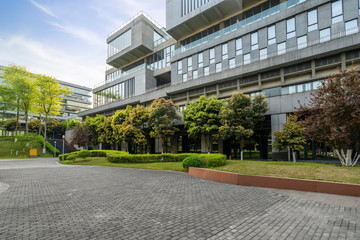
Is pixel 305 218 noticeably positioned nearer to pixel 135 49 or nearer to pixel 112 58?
pixel 135 49

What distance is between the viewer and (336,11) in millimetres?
21625

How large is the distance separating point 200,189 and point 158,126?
18102 millimetres

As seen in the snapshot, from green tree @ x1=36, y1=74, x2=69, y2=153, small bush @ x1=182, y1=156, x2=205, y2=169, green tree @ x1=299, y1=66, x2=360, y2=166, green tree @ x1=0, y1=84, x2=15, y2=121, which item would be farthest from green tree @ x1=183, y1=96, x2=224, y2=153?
green tree @ x1=0, y1=84, x2=15, y2=121

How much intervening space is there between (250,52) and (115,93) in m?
34.4

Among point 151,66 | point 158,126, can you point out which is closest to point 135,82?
point 151,66

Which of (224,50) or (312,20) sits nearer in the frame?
(312,20)

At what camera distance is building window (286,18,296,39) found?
960 inches

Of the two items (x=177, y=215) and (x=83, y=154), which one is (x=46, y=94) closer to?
(x=83, y=154)

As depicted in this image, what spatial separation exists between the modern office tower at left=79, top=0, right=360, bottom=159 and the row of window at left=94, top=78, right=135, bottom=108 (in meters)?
0.41

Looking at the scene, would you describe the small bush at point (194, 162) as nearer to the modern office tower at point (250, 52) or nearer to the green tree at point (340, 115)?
the green tree at point (340, 115)

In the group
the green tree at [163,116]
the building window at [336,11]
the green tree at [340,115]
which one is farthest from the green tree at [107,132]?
the building window at [336,11]

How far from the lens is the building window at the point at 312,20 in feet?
75.0

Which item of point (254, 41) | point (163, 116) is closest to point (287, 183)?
point (163, 116)

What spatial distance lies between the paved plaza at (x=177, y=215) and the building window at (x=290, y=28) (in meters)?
23.8
